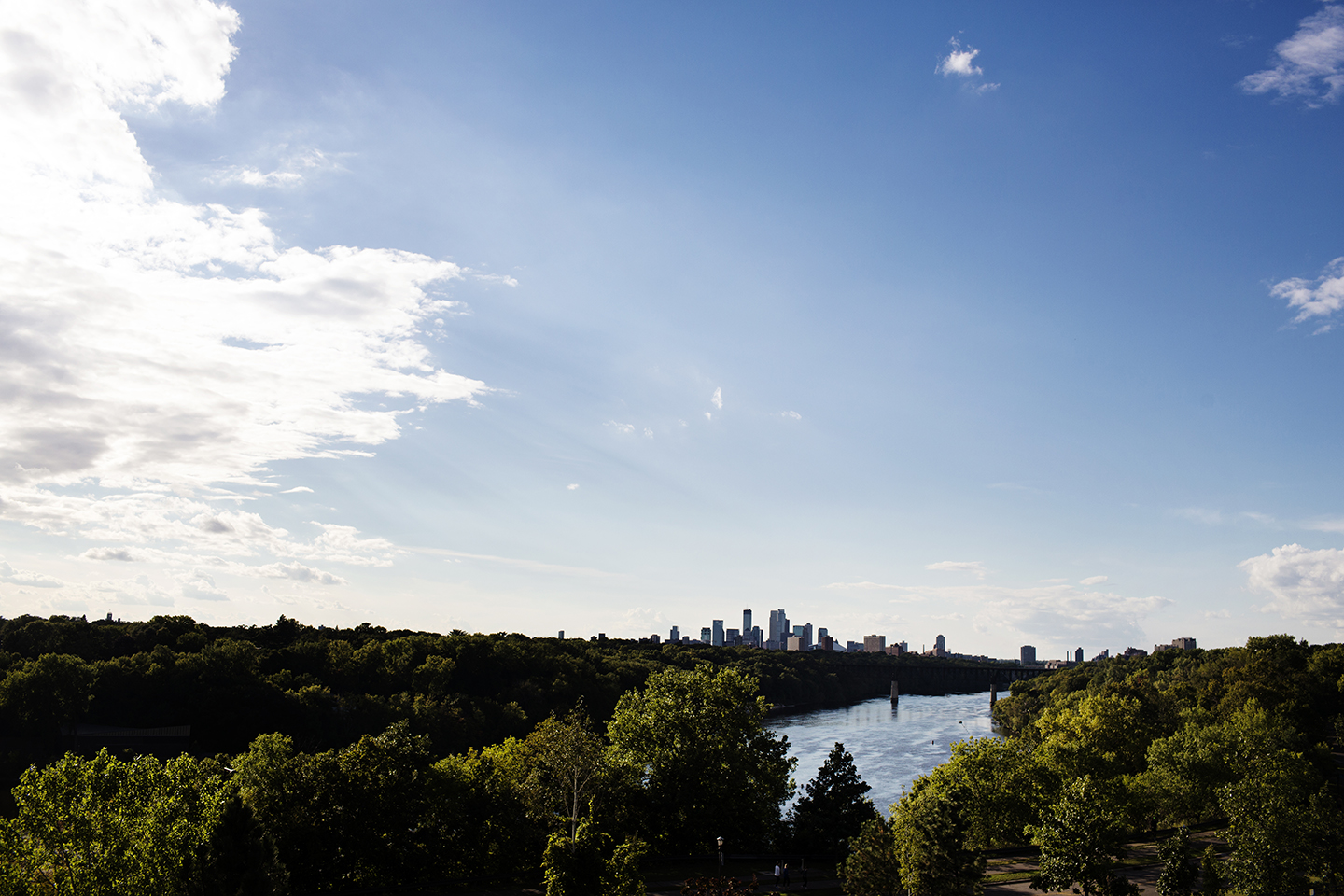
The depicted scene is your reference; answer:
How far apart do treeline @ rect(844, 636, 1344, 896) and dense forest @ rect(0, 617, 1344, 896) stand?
0.16 meters

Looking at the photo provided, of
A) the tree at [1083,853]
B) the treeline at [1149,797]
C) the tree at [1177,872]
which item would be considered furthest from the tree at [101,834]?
the tree at [1177,872]

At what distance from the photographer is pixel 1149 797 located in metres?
56.3

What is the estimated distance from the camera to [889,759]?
11150cm

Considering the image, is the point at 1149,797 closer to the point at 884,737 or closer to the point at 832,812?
→ the point at 832,812

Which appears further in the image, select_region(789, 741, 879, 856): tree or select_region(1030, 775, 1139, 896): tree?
select_region(789, 741, 879, 856): tree

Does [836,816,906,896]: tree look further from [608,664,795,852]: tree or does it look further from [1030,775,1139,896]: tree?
[608,664,795,852]: tree

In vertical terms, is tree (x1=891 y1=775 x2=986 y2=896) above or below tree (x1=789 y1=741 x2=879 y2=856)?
above

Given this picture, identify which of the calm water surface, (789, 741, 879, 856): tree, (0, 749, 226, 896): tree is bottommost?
the calm water surface

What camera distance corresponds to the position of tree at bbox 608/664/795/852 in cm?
4812

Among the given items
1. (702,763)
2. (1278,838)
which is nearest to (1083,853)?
(1278,838)

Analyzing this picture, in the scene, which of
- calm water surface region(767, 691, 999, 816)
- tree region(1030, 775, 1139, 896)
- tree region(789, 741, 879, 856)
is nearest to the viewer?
tree region(1030, 775, 1139, 896)

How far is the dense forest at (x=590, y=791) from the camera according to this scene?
99.9ft

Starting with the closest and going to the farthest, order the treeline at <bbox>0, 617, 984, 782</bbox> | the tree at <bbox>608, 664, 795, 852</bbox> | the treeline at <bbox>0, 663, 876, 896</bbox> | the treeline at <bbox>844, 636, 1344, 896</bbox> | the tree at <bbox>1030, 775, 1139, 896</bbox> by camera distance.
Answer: the treeline at <bbox>0, 663, 876, 896</bbox>
the treeline at <bbox>844, 636, 1344, 896</bbox>
the tree at <bbox>1030, 775, 1139, 896</bbox>
the tree at <bbox>608, 664, 795, 852</bbox>
the treeline at <bbox>0, 617, 984, 782</bbox>

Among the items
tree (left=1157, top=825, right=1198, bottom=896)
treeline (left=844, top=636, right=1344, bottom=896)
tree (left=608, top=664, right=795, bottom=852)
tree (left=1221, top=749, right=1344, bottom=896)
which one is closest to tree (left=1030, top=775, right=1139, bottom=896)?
treeline (left=844, top=636, right=1344, bottom=896)
